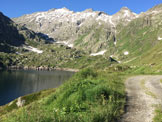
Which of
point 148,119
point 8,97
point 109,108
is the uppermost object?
point 109,108

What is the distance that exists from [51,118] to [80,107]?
4060 millimetres

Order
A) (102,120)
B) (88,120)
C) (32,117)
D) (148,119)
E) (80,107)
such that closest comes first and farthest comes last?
(32,117) → (88,120) → (102,120) → (148,119) → (80,107)

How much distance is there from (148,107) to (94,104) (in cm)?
505

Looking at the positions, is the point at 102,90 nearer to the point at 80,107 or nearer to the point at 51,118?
the point at 80,107

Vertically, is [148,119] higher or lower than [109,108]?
lower

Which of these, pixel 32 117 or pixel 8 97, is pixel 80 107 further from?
pixel 8 97

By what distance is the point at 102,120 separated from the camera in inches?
383

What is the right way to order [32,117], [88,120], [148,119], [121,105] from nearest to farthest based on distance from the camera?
[32,117] → [88,120] → [148,119] → [121,105]

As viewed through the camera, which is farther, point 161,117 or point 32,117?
point 161,117

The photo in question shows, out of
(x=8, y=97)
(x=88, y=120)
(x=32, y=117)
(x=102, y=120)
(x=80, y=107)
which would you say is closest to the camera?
(x=32, y=117)

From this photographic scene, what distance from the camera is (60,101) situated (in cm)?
1418

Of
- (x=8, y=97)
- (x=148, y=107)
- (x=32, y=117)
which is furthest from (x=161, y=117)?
(x=8, y=97)

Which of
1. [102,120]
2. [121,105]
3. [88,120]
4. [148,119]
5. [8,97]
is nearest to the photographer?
[88,120]

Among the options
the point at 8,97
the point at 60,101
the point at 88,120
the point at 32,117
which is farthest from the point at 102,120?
the point at 8,97
